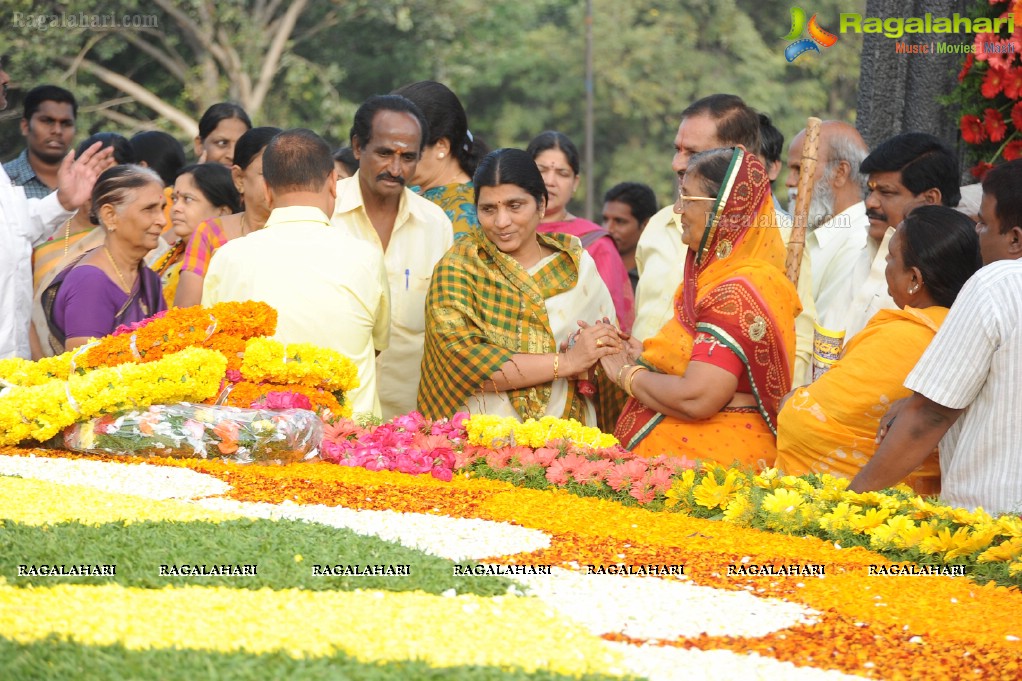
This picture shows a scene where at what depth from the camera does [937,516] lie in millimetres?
3275

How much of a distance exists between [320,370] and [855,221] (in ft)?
8.65

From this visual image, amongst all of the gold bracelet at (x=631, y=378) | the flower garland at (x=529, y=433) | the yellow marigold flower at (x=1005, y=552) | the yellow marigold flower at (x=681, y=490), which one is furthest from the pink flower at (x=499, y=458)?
the yellow marigold flower at (x=1005, y=552)

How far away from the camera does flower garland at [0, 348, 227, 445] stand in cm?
385

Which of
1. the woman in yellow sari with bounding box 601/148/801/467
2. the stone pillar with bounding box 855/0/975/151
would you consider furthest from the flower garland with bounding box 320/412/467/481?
the stone pillar with bounding box 855/0/975/151

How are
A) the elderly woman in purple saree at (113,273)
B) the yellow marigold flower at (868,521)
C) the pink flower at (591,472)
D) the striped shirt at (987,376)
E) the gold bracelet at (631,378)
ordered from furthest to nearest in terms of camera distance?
the elderly woman in purple saree at (113,273)
the gold bracelet at (631,378)
the pink flower at (591,472)
the yellow marigold flower at (868,521)
the striped shirt at (987,376)

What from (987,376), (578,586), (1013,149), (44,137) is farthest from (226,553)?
(44,137)

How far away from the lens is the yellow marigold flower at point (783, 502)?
3.46 meters

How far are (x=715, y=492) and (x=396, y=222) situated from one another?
230 cm

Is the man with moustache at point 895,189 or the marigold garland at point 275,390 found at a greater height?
the man with moustache at point 895,189

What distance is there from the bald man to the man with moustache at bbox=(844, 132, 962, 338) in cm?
38

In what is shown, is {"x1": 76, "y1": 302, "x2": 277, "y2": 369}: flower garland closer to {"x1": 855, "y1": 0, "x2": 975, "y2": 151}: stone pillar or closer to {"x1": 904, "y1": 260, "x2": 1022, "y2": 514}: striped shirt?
{"x1": 904, "y1": 260, "x2": 1022, "y2": 514}: striped shirt

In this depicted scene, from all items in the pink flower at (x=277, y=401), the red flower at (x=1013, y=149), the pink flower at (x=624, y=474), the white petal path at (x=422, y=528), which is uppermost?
the red flower at (x=1013, y=149)

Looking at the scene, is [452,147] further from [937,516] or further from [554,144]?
[937,516]

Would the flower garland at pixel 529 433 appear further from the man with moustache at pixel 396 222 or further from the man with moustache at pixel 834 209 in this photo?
the man with moustache at pixel 834 209
